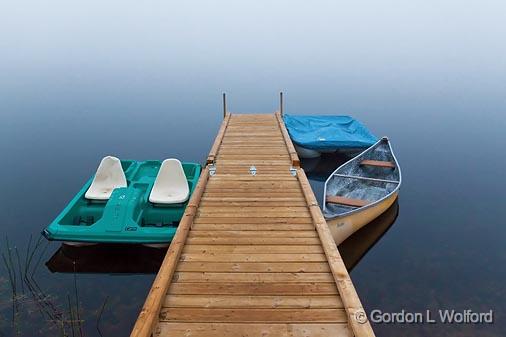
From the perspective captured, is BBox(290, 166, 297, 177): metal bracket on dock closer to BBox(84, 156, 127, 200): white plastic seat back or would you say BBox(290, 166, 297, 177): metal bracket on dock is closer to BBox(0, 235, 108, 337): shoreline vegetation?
BBox(84, 156, 127, 200): white plastic seat back

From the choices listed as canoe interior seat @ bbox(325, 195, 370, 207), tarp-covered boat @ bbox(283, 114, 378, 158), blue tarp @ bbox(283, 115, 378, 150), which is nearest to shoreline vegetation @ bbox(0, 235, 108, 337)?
canoe interior seat @ bbox(325, 195, 370, 207)

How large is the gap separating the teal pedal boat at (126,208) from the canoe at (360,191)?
12.5 ft

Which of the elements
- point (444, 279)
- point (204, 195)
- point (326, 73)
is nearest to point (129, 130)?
point (204, 195)

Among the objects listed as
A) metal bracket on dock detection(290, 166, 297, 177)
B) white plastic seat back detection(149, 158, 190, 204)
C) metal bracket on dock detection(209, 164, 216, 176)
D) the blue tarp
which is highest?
metal bracket on dock detection(209, 164, 216, 176)

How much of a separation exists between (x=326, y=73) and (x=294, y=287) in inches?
1754

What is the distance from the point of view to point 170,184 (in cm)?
1062

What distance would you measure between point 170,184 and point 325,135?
7.95m

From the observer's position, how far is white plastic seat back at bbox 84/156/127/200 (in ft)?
35.2

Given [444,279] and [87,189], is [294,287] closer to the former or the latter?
[444,279]

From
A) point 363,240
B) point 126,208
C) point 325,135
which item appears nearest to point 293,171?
point 363,240

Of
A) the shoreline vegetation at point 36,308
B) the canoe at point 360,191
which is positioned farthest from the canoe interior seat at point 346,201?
the shoreline vegetation at point 36,308

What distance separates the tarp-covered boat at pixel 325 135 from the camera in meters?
15.7

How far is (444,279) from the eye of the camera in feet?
31.6

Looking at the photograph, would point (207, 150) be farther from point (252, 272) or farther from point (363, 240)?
point (252, 272)
